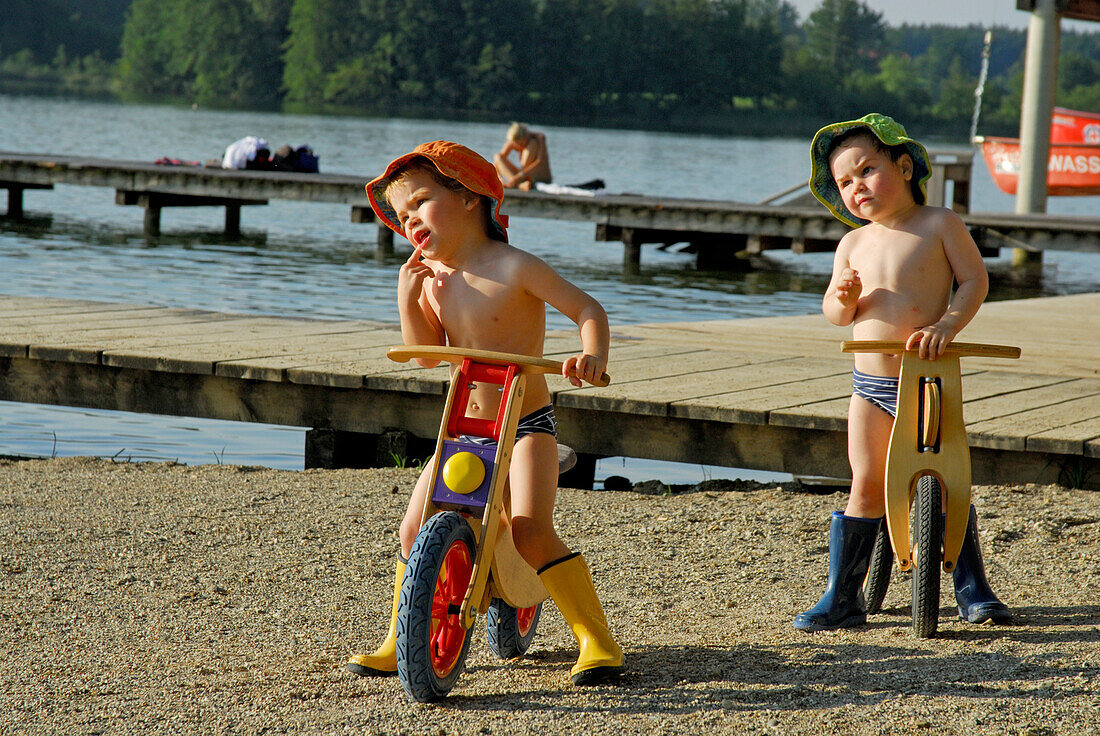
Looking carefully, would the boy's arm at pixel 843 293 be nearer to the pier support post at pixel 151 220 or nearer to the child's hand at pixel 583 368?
the child's hand at pixel 583 368

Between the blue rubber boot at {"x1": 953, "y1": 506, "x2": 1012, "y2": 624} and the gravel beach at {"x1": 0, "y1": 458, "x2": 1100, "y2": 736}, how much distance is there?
0.07 meters

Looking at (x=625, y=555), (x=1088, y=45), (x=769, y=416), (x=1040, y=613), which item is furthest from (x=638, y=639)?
(x=1088, y=45)

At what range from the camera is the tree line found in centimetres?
10644

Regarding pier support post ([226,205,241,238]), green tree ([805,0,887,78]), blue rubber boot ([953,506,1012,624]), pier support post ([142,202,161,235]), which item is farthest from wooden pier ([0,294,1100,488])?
green tree ([805,0,887,78])

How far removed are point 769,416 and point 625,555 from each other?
125cm

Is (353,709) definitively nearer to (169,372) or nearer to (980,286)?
(980,286)

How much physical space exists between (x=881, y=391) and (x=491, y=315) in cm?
109

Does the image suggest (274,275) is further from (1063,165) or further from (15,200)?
(1063,165)

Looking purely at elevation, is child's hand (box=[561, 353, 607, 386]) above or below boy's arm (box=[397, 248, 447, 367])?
below

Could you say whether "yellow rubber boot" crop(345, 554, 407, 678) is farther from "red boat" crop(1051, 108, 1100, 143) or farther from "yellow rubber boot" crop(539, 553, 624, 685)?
"red boat" crop(1051, 108, 1100, 143)

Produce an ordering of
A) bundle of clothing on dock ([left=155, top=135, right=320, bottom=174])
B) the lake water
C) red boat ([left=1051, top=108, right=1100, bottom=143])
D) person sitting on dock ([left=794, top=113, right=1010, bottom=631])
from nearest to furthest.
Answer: person sitting on dock ([left=794, top=113, right=1010, bottom=631]) < the lake water < bundle of clothing on dock ([left=155, top=135, right=320, bottom=174]) < red boat ([left=1051, top=108, right=1100, bottom=143])

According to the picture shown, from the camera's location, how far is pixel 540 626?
12.5ft

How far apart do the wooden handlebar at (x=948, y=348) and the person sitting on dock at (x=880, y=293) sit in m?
0.09

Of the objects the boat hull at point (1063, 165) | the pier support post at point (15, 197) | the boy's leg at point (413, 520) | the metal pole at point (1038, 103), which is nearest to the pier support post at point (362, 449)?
the boy's leg at point (413, 520)
